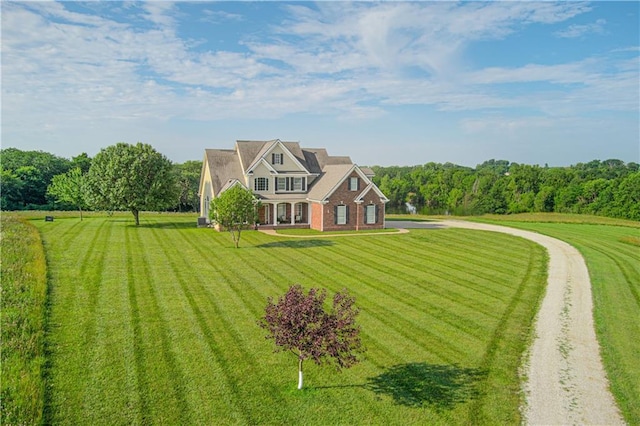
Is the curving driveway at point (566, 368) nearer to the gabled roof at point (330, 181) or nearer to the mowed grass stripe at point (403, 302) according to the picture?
the mowed grass stripe at point (403, 302)

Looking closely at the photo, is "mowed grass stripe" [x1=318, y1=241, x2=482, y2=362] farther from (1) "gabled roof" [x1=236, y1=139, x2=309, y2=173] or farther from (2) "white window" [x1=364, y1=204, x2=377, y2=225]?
(1) "gabled roof" [x1=236, y1=139, x2=309, y2=173]

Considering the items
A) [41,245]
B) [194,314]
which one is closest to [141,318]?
[194,314]

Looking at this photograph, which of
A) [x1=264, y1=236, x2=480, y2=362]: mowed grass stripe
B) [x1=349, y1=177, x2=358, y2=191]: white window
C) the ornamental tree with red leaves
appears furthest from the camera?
[x1=349, y1=177, x2=358, y2=191]: white window

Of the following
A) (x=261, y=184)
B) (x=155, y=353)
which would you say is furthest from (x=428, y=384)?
(x=261, y=184)

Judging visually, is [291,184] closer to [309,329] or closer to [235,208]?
[235,208]

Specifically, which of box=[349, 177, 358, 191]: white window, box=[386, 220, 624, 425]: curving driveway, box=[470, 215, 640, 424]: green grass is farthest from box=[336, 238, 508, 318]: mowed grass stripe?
box=[349, 177, 358, 191]: white window

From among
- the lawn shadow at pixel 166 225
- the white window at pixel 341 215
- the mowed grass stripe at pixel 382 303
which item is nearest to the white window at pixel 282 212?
the white window at pixel 341 215

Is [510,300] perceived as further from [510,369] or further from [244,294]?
[244,294]
